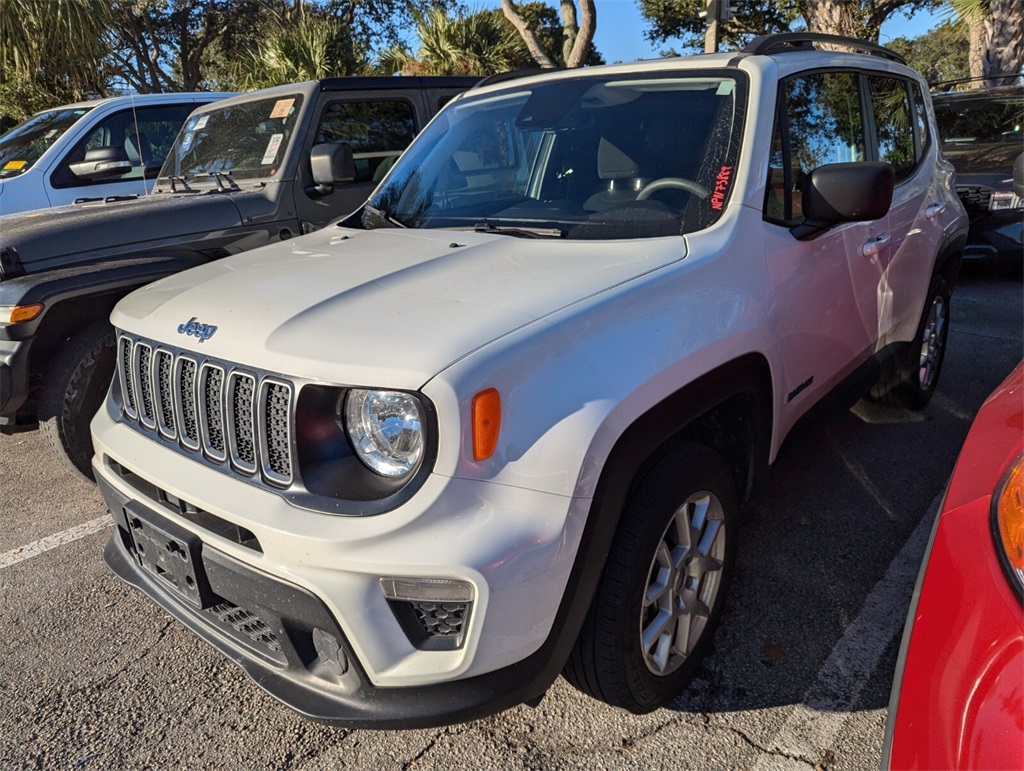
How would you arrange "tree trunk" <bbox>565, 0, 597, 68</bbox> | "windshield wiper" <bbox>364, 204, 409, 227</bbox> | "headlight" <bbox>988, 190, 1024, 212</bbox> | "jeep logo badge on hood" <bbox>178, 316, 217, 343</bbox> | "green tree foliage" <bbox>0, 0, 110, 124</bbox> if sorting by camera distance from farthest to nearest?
"tree trunk" <bbox>565, 0, 597, 68</bbox> < "green tree foliage" <bbox>0, 0, 110, 124</bbox> < "headlight" <bbox>988, 190, 1024, 212</bbox> < "windshield wiper" <bbox>364, 204, 409, 227</bbox> < "jeep logo badge on hood" <bbox>178, 316, 217, 343</bbox>

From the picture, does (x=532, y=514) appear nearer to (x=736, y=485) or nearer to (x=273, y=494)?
(x=273, y=494)

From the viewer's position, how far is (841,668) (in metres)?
2.48

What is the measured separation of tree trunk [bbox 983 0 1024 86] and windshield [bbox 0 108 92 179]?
13.6 metres

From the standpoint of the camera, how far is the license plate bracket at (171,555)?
78.0 inches

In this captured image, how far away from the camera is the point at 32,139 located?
6.66 metres

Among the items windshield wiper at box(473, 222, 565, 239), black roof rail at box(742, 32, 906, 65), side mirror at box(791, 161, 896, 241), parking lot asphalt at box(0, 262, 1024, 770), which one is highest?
black roof rail at box(742, 32, 906, 65)

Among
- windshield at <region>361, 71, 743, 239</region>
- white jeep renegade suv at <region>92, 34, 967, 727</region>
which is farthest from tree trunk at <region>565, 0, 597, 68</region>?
white jeep renegade suv at <region>92, 34, 967, 727</region>

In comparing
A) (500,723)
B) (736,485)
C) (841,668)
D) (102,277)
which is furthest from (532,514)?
(102,277)

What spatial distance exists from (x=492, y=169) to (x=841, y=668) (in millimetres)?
2213

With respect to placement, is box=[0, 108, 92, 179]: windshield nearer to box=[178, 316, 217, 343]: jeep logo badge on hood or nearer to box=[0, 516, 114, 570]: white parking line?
box=[0, 516, 114, 570]: white parking line

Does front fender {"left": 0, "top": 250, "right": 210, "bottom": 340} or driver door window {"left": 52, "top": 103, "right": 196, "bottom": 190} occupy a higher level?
driver door window {"left": 52, "top": 103, "right": 196, "bottom": 190}

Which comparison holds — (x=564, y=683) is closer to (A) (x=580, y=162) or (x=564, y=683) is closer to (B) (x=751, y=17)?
(A) (x=580, y=162)

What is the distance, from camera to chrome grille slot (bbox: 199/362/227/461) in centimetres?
206

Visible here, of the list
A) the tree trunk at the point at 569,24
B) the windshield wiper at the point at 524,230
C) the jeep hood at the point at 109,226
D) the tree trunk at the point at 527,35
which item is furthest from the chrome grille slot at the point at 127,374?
the tree trunk at the point at 569,24
